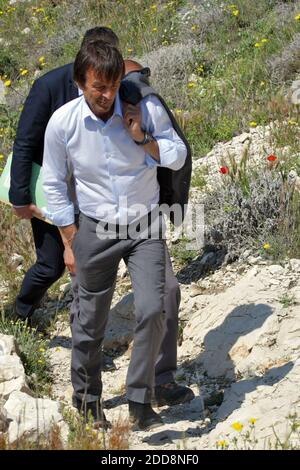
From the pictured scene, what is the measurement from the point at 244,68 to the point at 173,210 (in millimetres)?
4642

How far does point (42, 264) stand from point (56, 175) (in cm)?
128

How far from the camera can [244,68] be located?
9.48 m

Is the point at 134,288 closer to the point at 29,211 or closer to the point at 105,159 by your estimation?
the point at 105,159

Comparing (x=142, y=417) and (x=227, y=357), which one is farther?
(x=227, y=357)

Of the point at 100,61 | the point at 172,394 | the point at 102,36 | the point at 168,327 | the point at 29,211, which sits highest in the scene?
the point at 102,36

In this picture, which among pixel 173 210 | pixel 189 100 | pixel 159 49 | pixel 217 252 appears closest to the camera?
pixel 173 210

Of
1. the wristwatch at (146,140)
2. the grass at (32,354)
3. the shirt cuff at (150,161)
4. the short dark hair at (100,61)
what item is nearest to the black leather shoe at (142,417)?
the grass at (32,354)

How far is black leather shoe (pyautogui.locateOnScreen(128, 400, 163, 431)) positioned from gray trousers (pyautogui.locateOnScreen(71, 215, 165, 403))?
0.05 m

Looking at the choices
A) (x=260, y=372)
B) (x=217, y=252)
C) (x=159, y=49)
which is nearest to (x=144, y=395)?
(x=260, y=372)

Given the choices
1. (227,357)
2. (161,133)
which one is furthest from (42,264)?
(161,133)

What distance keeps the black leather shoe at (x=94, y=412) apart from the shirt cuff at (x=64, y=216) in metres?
0.91

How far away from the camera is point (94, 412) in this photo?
5.08 m
